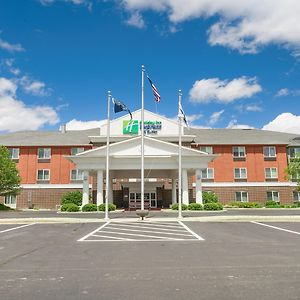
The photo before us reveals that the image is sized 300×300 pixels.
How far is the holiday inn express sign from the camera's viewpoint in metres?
47.2

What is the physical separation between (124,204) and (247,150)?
18170mm

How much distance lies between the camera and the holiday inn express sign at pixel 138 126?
155ft

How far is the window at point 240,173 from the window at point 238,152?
1805 mm

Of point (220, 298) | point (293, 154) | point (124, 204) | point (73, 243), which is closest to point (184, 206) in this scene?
point (124, 204)

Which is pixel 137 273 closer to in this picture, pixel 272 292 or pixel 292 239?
pixel 272 292

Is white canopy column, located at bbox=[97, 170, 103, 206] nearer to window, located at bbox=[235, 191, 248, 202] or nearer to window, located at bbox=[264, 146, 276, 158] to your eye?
window, located at bbox=[235, 191, 248, 202]

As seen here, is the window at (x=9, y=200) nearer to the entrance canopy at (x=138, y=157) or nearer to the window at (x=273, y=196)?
the entrance canopy at (x=138, y=157)

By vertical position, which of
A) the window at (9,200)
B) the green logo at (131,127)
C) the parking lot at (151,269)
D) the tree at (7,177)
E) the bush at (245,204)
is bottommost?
the parking lot at (151,269)

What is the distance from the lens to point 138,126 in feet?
154

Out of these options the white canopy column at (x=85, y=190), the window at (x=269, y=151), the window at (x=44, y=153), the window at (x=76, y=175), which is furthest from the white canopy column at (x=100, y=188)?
the window at (x=269, y=151)

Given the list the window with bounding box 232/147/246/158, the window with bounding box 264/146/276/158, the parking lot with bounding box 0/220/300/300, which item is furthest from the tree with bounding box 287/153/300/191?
the parking lot with bounding box 0/220/300/300

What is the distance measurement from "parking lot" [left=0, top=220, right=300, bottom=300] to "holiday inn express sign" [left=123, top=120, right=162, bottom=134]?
34.2 meters

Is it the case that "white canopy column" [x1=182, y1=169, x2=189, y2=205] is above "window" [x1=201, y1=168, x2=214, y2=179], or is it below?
below

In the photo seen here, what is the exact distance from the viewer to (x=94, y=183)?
1828 inches
